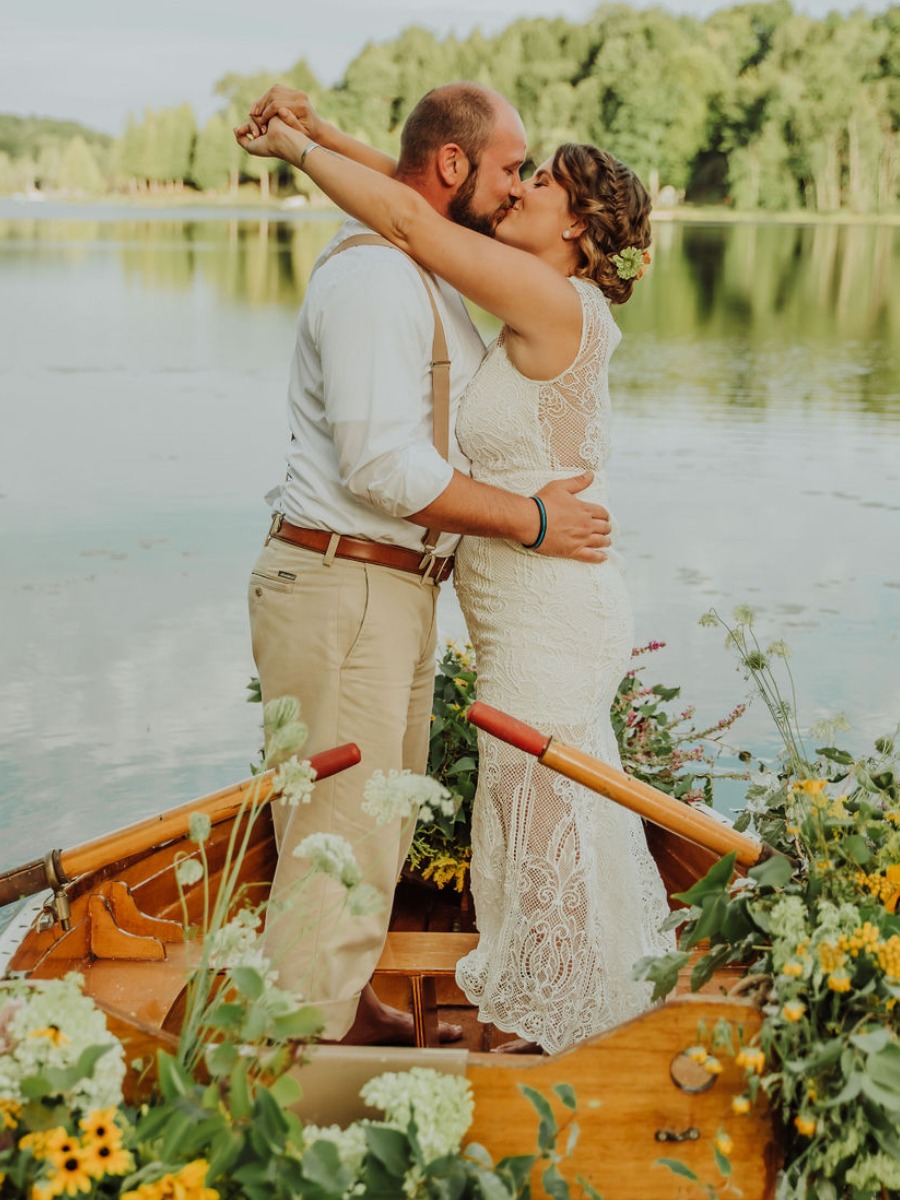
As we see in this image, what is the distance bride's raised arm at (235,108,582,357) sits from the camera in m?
2.78

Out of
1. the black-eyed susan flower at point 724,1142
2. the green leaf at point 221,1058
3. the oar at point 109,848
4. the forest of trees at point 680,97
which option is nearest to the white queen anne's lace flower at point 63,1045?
the green leaf at point 221,1058

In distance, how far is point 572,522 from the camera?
2869 millimetres

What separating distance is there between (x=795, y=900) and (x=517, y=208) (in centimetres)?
155

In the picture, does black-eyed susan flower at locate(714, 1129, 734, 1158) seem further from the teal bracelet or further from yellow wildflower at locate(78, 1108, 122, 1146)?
the teal bracelet

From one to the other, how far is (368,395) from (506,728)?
0.72 m

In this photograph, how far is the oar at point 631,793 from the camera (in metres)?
2.31

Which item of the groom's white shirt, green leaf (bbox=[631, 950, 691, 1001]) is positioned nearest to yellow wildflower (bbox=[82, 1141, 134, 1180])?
green leaf (bbox=[631, 950, 691, 1001])

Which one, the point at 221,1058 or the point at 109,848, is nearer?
the point at 221,1058

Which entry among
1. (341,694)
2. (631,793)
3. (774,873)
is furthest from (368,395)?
(774,873)

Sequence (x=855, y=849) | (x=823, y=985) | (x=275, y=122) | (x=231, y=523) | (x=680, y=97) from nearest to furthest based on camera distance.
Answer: (x=823, y=985)
(x=855, y=849)
(x=275, y=122)
(x=231, y=523)
(x=680, y=97)

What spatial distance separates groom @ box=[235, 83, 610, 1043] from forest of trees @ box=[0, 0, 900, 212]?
64.4m

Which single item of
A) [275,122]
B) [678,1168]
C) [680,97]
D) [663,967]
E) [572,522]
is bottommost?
[678,1168]

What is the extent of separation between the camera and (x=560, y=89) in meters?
70.6

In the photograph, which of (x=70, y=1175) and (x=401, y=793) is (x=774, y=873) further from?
(x=70, y=1175)
